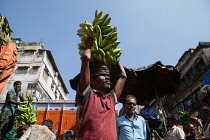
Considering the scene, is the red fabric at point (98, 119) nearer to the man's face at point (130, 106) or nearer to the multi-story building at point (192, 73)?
the man's face at point (130, 106)

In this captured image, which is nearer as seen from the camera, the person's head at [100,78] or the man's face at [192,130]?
the person's head at [100,78]

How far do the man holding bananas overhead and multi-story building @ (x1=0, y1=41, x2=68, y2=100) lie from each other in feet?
74.4

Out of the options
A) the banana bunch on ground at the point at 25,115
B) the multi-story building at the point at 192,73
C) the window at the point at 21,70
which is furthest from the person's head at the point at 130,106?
the window at the point at 21,70

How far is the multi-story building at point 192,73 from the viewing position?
21234 millimetres

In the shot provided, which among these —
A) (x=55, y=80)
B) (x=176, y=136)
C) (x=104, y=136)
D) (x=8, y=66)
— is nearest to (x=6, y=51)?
(x=8, y=66)

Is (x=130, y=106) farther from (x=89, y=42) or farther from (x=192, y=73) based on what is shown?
(x=192, y=73)

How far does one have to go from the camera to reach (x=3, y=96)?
2234cm

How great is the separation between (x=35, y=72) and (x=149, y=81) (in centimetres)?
2306

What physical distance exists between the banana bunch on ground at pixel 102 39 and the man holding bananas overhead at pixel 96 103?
163mm

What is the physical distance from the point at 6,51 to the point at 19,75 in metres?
23.3

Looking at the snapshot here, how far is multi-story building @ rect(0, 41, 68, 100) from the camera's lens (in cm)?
2303

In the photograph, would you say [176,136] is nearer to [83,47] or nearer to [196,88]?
[83,47]

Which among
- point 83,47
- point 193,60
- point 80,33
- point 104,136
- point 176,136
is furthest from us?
point 193,60

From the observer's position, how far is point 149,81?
5301 mm
